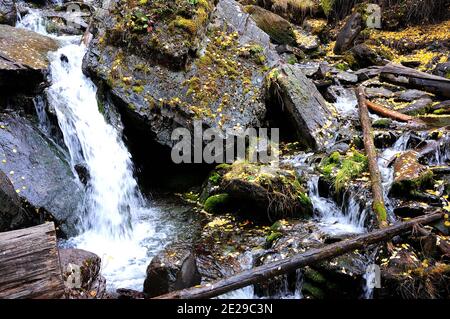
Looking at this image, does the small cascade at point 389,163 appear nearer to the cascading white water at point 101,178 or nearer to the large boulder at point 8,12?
the cascading white water at point 101,178

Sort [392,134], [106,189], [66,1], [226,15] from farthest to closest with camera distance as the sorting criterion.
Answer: [66,1] < [226,15] < [392,134] < [106,189]

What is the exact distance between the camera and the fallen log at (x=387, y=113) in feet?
28.3

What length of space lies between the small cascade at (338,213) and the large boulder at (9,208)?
475 cm

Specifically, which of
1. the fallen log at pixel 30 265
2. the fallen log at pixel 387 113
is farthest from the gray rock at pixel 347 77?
the fallen log at pixel 30 265

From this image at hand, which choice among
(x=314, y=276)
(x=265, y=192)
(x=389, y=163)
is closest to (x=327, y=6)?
(x=389, y=163)

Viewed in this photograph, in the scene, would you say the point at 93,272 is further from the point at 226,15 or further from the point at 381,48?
the point at 381,48

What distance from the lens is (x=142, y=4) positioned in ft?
27.5

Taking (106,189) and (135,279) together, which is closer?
(135,279)

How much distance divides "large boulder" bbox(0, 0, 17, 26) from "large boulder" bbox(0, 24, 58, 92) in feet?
7.57

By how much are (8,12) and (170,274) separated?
9992 millimetres

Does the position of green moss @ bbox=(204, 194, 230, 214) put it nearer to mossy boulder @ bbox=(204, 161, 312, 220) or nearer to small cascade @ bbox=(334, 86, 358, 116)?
mossy boulder @ bbox=(204, 161, 312, 220)

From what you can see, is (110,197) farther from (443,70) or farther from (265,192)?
(443,70)
